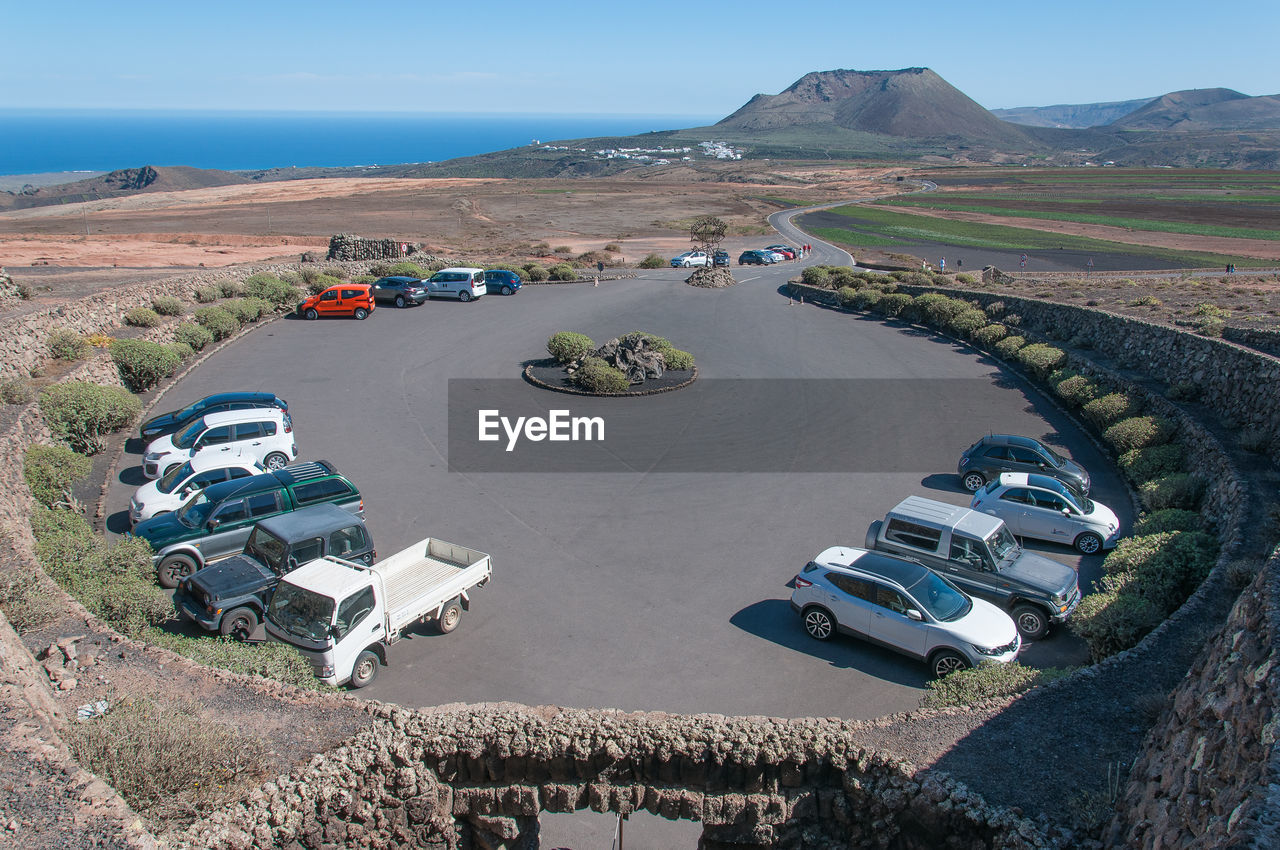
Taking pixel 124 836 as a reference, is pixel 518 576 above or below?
below

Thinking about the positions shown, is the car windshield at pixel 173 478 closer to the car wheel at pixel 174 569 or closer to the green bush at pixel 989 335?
the car wheel at pixel 174 569

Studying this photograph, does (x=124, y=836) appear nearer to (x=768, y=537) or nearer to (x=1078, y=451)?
(x=768, y=537)

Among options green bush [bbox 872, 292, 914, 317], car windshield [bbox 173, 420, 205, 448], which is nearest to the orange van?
car windshield [bbox 173, 420, 205, 448]

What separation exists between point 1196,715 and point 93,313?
1313 inches

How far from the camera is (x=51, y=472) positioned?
17.4 meters

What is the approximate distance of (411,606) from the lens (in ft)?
41.4

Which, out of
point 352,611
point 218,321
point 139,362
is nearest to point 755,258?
point 218,321

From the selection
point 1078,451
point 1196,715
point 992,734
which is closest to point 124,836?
point 992,734

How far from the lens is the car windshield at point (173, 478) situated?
1730cm

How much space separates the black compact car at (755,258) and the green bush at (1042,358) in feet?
98.6

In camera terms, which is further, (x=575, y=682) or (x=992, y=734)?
(x=575, y=682)

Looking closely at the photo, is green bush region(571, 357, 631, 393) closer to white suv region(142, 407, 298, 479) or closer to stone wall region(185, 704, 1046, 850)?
white suv region(142, 407, 298, 479)

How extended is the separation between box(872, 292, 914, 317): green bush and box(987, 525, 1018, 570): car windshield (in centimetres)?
2425

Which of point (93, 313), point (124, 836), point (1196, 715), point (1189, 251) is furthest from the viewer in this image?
point (1189, 251)
